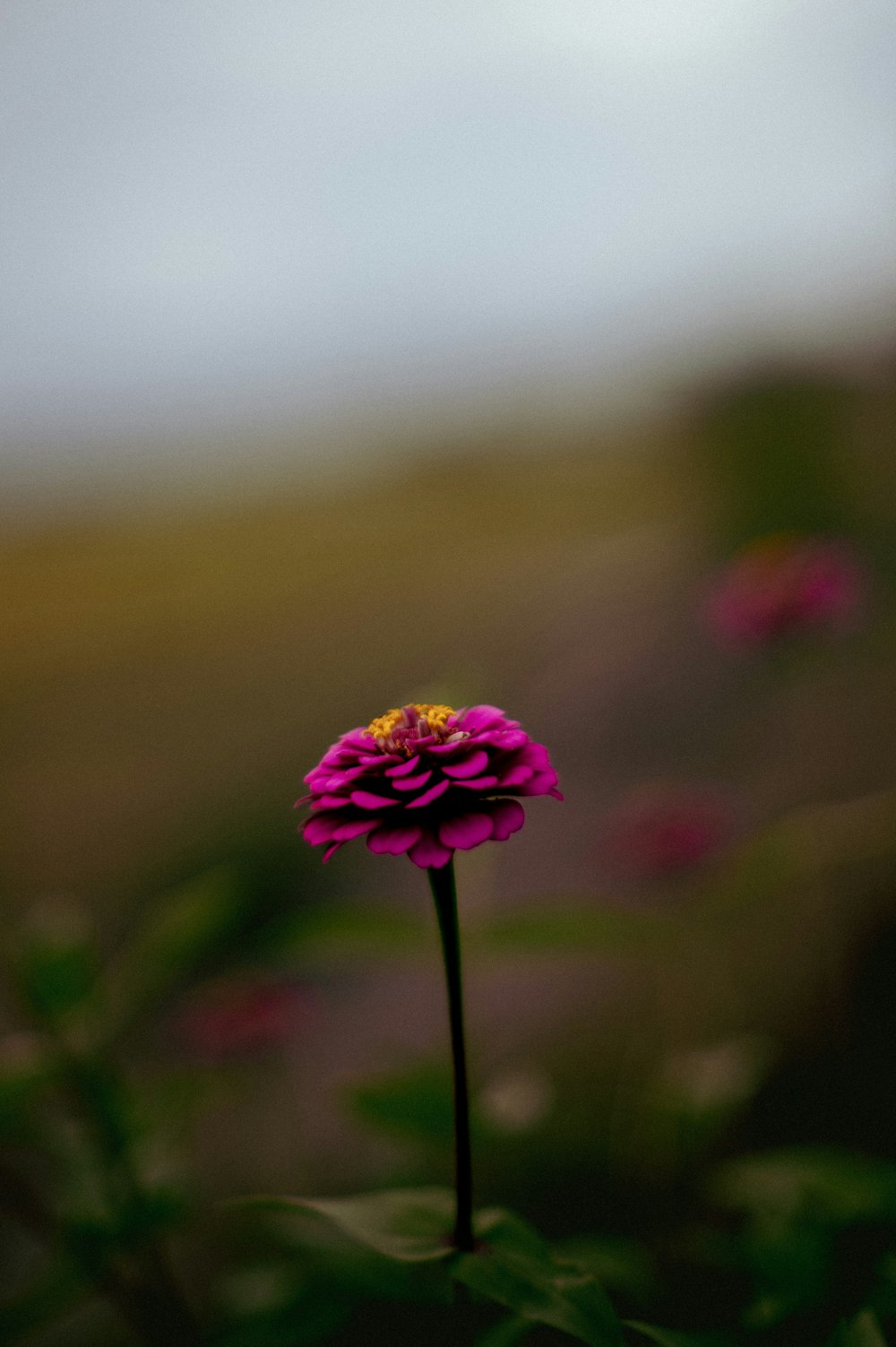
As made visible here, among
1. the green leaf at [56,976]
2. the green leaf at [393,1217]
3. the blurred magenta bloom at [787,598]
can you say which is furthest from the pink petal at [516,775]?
the blurred magenta bloom at [787,598]

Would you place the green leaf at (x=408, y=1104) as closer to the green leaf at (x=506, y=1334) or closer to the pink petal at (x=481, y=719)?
the green leaf at (x=506, y=1334)

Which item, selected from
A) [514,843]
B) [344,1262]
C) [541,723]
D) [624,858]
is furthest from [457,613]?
[344,1262]

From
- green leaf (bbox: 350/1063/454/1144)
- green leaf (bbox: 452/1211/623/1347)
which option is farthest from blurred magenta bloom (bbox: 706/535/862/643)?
green leaf (bbox: 452/1211/623/1347)

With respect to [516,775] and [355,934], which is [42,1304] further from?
[516,775]

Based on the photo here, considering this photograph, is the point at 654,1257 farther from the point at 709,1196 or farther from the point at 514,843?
the point at 514,843

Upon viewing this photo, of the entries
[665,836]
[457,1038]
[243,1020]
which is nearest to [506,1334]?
[457,1038]
